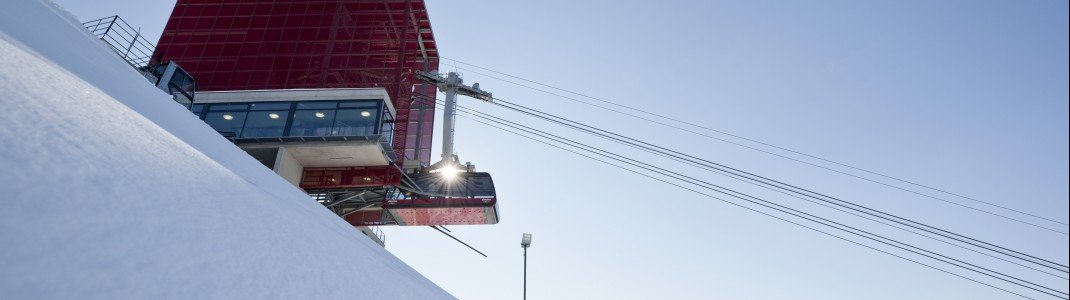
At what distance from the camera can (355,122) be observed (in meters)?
30.6

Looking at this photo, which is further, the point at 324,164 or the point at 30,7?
the point at 324,164

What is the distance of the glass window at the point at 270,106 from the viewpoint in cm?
3119

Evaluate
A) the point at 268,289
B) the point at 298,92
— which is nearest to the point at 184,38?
the point at 298,92

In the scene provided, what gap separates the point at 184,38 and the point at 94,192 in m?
42.0

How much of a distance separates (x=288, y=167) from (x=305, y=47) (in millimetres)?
10098

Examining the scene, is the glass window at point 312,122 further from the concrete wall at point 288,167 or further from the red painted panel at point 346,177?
the red painted panel at point 346,177

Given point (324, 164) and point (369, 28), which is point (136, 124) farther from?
point (369, 28)

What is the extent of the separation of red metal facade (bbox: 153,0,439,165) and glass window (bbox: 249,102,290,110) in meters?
1.77

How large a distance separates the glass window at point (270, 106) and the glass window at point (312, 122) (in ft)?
2.81

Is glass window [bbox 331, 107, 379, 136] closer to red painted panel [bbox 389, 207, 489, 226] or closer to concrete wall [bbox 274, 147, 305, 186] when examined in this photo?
concrete wall [bbox 274, 147, 305, 186]

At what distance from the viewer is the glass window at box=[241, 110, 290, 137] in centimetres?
3006

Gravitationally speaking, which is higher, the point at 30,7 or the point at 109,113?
the point at 30,7

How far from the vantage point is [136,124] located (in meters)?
3.82

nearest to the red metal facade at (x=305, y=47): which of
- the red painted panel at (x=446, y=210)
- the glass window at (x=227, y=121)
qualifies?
the glass window at (x=227, y=121)
